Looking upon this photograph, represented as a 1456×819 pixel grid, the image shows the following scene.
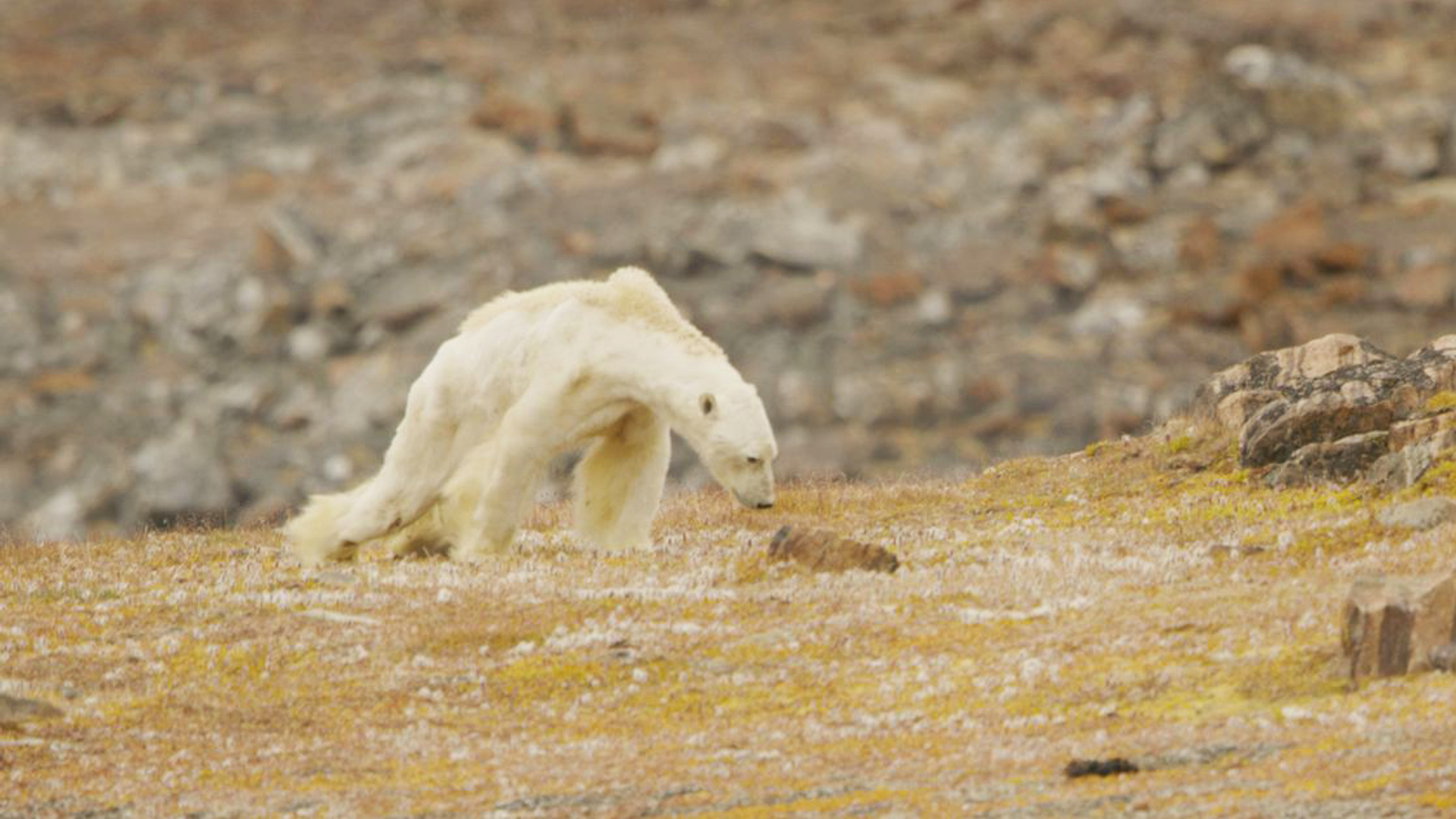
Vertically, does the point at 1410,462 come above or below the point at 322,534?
above

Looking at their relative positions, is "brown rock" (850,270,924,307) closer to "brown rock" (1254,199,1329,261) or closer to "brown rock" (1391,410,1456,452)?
"brown rock" (1254,199,1329,261)

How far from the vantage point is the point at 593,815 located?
15812mm

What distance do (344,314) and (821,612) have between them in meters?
74.9

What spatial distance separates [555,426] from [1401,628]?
10.5 meters

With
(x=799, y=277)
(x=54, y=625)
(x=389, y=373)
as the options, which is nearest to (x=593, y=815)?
(x=54, y=625)

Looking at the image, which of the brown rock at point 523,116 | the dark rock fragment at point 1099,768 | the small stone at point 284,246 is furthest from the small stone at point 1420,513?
the brown rock at point 523,116

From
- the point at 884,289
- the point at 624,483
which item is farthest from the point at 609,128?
the point at 624,483

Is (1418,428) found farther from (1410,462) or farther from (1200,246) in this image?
(1200,246)

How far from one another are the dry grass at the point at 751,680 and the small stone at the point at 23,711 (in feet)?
0.37

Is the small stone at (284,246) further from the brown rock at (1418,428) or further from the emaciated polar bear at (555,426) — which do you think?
the brown rock at (1418,428)

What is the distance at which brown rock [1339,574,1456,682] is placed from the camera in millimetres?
16719

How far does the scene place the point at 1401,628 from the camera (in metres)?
16.8

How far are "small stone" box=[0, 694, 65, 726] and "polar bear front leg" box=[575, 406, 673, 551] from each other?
7739 mm

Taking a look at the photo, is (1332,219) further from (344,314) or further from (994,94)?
(344,314)
